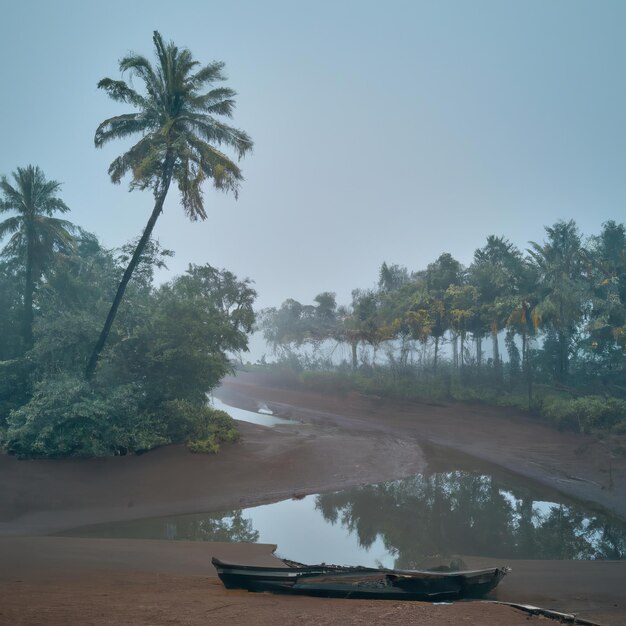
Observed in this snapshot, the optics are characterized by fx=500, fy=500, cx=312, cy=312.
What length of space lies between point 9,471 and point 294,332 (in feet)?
128

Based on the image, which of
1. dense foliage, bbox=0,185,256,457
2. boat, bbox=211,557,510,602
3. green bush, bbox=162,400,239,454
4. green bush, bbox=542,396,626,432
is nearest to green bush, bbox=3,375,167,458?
dense foliage, bbox=0,185,256,457

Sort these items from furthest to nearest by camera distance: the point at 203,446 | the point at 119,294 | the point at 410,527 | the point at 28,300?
the point at 28,300 < the point at 119,294 < the point at 203,446 < the point at 410,527

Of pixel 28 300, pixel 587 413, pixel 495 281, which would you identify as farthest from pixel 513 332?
pixel 28 300

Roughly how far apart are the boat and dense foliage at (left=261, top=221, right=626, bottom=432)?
621 inches

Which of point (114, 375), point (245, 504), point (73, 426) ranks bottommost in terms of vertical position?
point (245, 504)

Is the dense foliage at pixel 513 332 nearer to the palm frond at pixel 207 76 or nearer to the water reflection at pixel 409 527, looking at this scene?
the water reflection at pixel 409 527

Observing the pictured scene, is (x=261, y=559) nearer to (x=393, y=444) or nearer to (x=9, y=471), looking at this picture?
(x=9, y=471)

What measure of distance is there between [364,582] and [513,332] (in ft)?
90.4

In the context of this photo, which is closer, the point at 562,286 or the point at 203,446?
the point at 203,446

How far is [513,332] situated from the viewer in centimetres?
3181

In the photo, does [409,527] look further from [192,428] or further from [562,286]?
[562,286]

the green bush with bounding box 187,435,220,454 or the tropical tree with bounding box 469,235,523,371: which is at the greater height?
the tropical tree with bounding box 469,235,523,371

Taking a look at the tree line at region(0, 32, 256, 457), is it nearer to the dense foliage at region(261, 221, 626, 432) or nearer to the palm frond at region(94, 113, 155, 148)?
the palm frond at region(94, 113, 155, 148)

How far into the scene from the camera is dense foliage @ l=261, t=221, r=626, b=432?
88.3 feet
